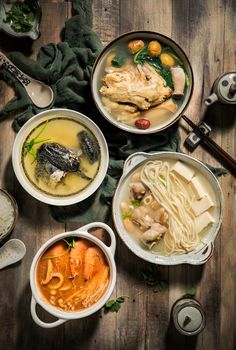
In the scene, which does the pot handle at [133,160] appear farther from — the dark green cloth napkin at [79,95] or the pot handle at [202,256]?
the pot handle at [202,256]

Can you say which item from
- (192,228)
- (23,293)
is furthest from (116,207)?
(23,293)

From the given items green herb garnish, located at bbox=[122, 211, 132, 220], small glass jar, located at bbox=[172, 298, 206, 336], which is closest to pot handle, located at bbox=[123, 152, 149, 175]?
green herb garnish, located at bbox=[122, 211, 132, 220]

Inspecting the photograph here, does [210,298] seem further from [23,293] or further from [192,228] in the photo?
[23,293]

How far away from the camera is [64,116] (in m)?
3.04

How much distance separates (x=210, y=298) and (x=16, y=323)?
1076mm

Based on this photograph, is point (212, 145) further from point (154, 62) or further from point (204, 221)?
point (154, 62)

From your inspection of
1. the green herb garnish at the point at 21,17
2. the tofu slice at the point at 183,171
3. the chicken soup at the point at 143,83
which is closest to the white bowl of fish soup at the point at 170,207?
the tofu slice at the point at 183,171

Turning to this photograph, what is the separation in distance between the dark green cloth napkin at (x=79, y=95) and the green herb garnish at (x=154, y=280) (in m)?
0.38

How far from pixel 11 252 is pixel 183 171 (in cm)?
101

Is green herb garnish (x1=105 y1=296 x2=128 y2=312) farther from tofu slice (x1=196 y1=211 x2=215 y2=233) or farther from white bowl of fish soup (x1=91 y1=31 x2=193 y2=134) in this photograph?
white bowl of fish soup (x1=91 y1=31 x2=193 y2=134)

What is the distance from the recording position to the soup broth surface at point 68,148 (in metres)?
3.00

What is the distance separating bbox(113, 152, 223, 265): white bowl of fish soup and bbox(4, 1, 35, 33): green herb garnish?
895mm

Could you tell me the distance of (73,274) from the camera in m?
2.95

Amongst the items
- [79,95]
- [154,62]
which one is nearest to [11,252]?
[79,95]
